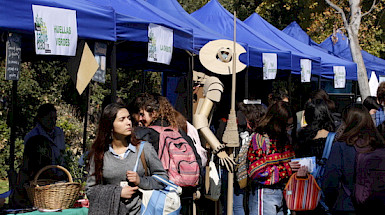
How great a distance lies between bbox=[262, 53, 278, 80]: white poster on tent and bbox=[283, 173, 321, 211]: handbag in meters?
5.64

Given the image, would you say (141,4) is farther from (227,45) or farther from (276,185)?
(276,185)

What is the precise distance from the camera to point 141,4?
23.7ft

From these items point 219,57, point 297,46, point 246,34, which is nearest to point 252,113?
point 219,57

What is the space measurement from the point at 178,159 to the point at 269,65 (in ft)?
21.0

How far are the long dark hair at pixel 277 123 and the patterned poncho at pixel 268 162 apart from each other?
5cm

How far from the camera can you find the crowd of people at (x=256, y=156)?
13.4 feet

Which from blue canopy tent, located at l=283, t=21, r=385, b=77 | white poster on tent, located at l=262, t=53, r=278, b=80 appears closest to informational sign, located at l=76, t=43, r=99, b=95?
white poster on tent, located at l=262, t=53, r=278, b=80

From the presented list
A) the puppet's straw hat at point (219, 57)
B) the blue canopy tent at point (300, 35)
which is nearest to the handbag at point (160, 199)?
the puppet's straw hat at point (219, 57)

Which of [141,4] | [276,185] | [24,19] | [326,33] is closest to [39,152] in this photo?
[24,19]

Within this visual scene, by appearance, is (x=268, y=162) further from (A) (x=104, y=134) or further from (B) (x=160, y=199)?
(A) (x=104, y=134)

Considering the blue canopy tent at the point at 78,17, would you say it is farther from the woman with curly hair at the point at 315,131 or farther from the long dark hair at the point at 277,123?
the woman with curly hair at the point at 315,131

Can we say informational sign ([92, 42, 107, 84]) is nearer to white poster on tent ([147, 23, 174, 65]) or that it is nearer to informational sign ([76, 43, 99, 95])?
informational sign ([76, 43, 99, 95])

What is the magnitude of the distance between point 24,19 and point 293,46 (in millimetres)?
10472

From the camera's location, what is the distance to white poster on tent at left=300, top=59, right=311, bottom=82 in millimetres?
12055
